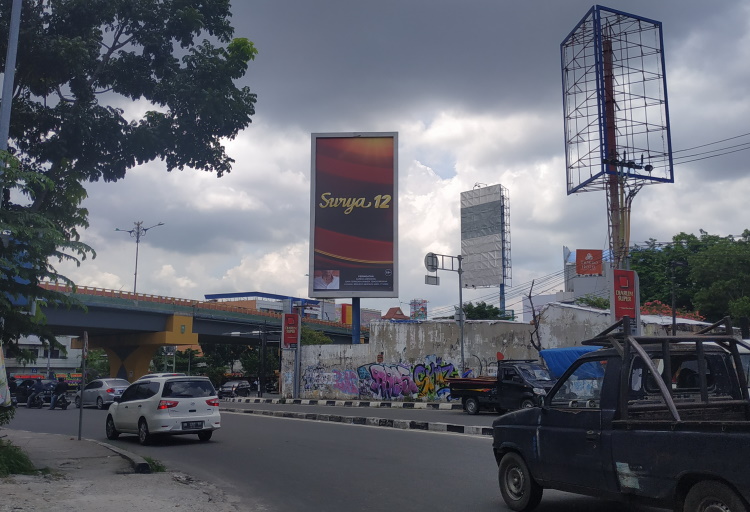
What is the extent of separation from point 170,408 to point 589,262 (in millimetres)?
64878

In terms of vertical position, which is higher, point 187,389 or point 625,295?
point 625,295

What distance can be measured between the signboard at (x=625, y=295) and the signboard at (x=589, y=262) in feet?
179

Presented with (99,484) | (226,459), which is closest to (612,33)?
(226,459)

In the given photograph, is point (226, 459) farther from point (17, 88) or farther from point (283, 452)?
point (17, 88)

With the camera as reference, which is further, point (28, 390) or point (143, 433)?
point (28, 390)

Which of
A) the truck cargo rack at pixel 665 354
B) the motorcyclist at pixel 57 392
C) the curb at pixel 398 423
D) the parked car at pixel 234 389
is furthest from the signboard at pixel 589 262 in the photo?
the truck cargo rack at pixel 665 354

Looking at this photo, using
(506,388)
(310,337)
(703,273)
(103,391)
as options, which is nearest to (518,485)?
(506,388)

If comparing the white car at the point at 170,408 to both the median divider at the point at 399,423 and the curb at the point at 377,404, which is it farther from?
the curb at the point at 377,404

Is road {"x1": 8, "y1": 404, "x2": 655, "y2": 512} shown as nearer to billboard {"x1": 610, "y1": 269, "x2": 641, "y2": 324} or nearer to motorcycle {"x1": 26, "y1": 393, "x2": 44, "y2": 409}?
billboard {"x1": 610, "y1": 269, "x2": 641, "y2": 324}

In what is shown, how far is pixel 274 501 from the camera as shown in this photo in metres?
9.06

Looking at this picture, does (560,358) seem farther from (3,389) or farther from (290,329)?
(3,389)

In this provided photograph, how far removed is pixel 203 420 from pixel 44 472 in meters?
5.62

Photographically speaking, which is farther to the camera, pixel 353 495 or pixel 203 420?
pixel 203 420

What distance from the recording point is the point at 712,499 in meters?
5.64
